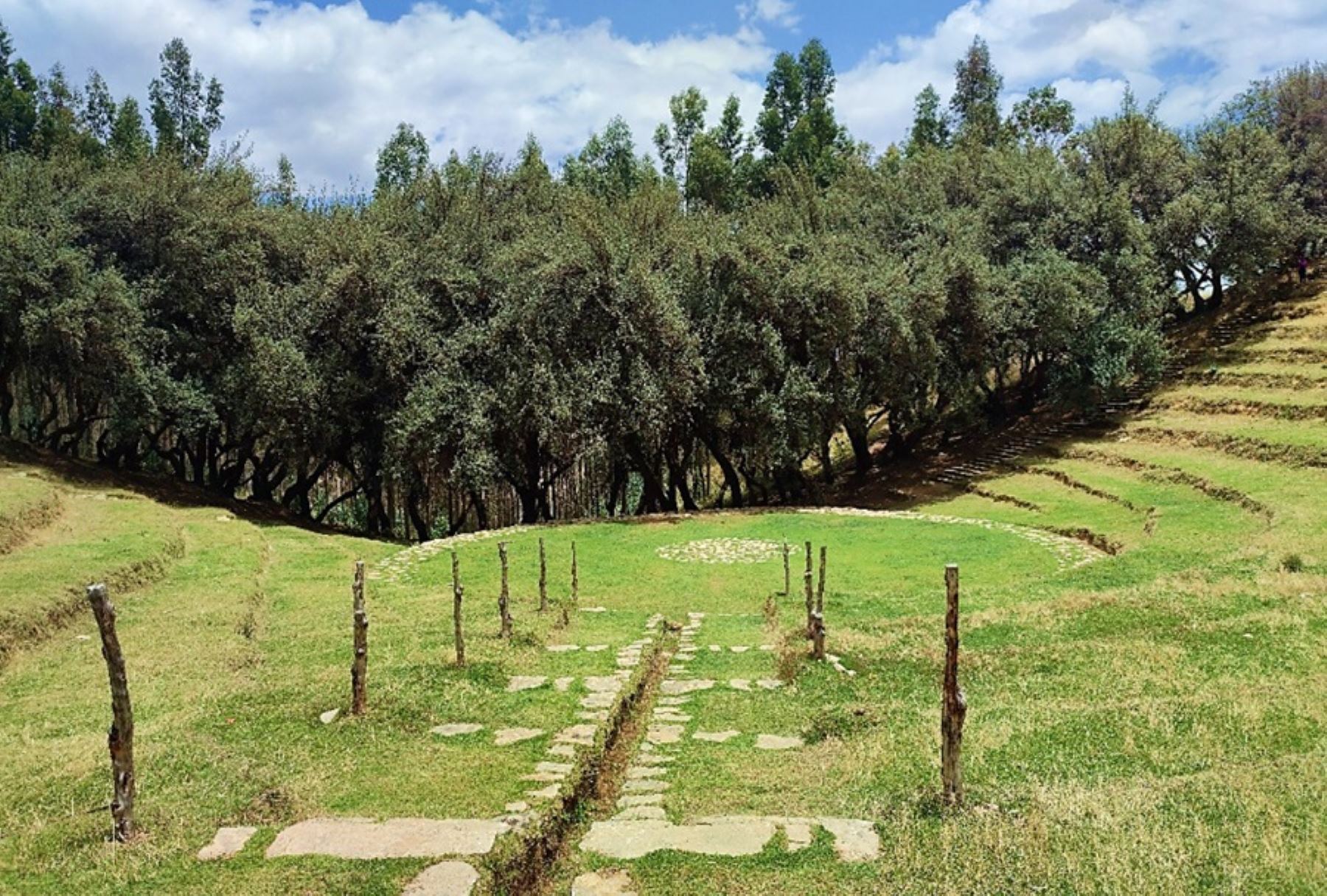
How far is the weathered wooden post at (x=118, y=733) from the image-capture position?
20.6ft

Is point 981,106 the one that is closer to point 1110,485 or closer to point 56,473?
point 1110,485

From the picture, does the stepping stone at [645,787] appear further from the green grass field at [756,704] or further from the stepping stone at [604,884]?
the stepping stone at [604,884]

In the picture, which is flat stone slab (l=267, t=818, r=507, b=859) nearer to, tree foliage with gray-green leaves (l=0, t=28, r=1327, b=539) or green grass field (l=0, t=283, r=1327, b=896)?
green grass field (l=0, t=283, r=1327, b=896)

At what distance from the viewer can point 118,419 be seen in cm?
2889

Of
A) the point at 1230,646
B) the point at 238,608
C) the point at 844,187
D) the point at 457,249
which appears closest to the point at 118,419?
the point at 457,249

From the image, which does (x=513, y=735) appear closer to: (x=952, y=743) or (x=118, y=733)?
(x=118, y=733)

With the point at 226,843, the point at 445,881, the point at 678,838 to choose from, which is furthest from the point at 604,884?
the point at 226,843

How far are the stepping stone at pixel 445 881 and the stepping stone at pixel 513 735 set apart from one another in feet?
7.97

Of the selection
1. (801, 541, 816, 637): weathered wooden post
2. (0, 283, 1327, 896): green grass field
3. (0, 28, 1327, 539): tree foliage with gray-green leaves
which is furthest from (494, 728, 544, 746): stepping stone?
(0, 28, 1327, 539): tree foliage with gray-green leaves

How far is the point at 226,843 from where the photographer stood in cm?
612

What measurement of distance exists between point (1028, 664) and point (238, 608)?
1274cm

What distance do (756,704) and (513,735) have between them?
2.82m

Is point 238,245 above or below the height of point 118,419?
above

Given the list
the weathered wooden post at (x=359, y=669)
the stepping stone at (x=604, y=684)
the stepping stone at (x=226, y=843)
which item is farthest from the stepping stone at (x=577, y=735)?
the stepping stone at (x=226, y=843)
